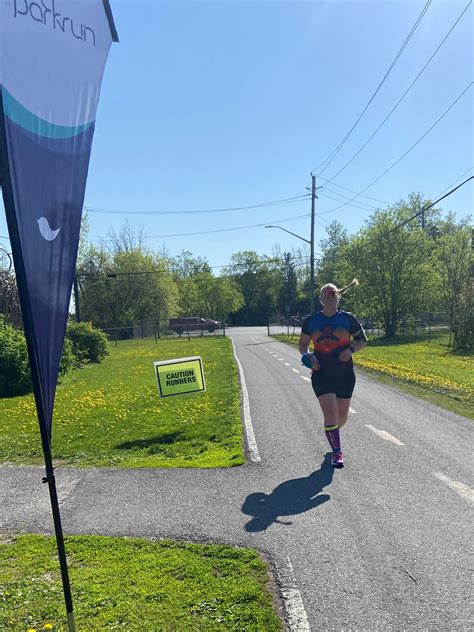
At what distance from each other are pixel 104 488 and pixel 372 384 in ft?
28.6

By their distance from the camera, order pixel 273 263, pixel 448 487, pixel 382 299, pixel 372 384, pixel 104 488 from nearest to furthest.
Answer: pixel 448 487 < pixel 104 488 < pixel 372 384 < pixel 382 299 < pixel 273 263

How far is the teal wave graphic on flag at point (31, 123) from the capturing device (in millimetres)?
2051

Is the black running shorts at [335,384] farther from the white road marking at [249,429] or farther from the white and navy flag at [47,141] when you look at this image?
the white and navy flag at [47,141]

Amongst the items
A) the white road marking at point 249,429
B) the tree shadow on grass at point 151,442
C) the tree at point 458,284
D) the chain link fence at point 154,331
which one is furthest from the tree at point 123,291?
the tree shadow on grass at point 151,442

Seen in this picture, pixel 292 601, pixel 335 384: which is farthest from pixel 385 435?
pixel 292 601

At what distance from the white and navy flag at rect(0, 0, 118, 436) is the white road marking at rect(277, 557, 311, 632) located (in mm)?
1659

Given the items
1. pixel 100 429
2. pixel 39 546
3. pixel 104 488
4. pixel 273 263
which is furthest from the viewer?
pixel 273 263

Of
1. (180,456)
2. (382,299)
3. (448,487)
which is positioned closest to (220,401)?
(180,456)

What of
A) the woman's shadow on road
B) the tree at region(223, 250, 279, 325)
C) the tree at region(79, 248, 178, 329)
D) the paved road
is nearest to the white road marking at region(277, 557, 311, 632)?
the paved road

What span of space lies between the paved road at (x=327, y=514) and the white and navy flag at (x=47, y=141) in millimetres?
1859

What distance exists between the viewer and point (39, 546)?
3441 mm

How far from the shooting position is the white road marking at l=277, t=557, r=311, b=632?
2.46m

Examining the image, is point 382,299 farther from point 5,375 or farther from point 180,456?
point 180,456

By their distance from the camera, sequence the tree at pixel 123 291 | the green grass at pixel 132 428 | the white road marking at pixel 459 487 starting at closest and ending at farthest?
the white road marking at pixel 459 487 → the green grass at pixel 132 428 → the tree at pixel 123 291
